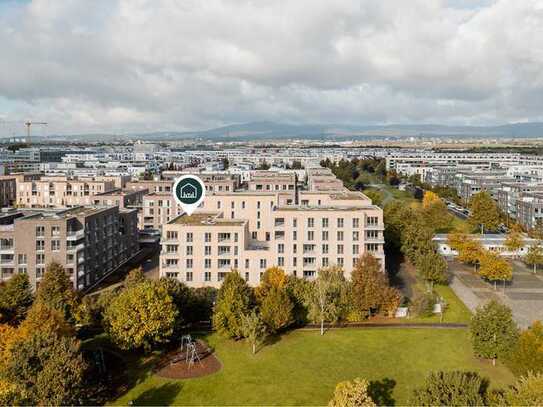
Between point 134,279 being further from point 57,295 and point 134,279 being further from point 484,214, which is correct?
point 484,214

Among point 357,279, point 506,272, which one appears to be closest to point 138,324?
point 357,279

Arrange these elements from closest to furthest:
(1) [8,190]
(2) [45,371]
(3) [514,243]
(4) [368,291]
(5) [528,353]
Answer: (2) [45,371] < (5) [528,353] < (4) [368,291] < (3) [514,243] < (1) [8,190]

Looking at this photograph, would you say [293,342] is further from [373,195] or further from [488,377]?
[373,195]

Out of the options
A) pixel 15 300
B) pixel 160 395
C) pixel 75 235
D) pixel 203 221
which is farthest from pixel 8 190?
pixel 160 395

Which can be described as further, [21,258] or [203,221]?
[203,221]

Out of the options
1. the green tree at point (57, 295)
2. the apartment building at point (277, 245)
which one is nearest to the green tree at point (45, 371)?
the green tree at point (57, 295)

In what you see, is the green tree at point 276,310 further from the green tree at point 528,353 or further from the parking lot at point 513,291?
the parking lot at point 513,291
